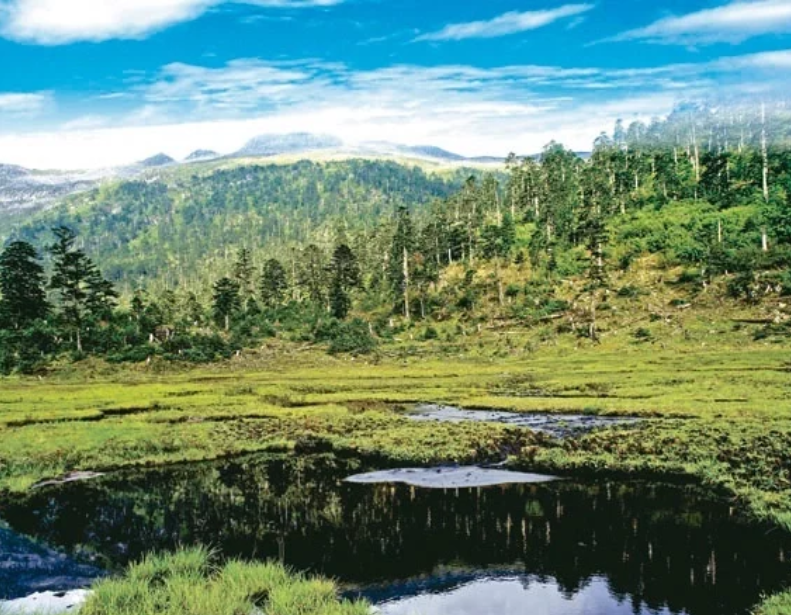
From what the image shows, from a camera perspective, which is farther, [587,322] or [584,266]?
[584,266]

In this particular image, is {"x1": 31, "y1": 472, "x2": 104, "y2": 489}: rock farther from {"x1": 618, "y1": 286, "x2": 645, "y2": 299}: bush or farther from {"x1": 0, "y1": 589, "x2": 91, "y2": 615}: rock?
{"x1": 618, "y1": 286, "x2": 645, "y2": 299}: bush

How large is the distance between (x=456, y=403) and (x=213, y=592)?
43427mm

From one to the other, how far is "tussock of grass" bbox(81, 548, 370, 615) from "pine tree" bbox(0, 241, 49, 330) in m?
99.5

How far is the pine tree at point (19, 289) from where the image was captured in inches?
4281

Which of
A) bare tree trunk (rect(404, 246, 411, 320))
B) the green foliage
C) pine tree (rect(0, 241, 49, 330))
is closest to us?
pine tree (rect(0, 241, 49, 330))

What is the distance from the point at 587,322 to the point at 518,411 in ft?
190

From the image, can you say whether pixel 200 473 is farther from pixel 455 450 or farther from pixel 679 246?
pixel 679 246

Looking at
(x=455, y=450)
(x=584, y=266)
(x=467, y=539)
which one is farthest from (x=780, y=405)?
(x=584, y=266)

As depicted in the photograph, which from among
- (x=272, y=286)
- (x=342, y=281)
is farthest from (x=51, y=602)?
(x=272, y=286)

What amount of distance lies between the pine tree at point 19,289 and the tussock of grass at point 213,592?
9947 centimetres

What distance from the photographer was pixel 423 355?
4173 inches

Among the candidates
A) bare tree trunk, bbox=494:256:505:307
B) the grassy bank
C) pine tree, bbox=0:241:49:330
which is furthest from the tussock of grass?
A: bare tree trunk, bbox=494:256:505:307

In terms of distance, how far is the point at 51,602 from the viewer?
2134cm

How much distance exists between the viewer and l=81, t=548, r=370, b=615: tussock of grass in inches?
728
